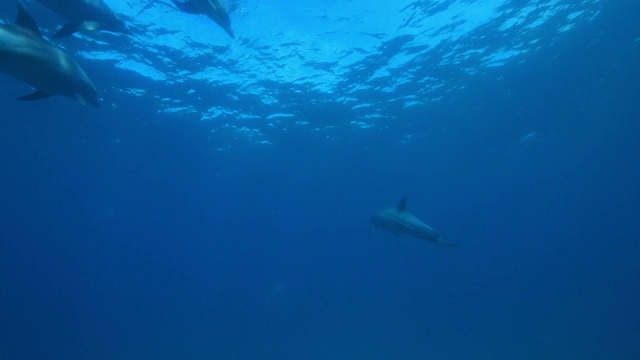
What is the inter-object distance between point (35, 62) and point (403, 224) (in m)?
6.90

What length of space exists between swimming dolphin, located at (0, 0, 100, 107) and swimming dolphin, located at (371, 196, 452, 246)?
20.7ft

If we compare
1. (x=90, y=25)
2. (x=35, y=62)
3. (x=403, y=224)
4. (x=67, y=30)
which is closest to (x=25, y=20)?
(x=35, y=62)

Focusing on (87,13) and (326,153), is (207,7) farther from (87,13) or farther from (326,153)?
(326,153)

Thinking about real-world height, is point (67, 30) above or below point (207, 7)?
below

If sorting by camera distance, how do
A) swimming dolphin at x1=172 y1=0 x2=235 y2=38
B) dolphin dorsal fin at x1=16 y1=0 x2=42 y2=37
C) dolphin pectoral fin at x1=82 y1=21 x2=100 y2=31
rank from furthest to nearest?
swimming dolphin at x1=172 y1=0 x2=235 y2=38
dolphin pectoral fin at x1=82 y1=21 x2=100 y2=31
dolphin dorsal fin at x1=16 y1=0 x2=42 y2=37

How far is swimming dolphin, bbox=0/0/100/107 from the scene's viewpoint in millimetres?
4297

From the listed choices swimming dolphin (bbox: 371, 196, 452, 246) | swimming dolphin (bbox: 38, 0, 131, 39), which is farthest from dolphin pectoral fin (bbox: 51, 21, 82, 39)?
swimming dolphin (bbox: 371, 196, 452, 246)

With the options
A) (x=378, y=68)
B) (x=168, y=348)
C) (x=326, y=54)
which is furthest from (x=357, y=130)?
(x=168, y=348)

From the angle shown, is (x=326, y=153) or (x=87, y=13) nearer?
(x=87, y=13)

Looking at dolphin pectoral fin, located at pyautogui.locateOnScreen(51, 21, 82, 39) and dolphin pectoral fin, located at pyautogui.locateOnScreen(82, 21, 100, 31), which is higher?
dolphin pectoral fin, located at pyautogui.locateOnScreen(82, 21, 100, 31)

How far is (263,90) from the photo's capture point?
75.2ft

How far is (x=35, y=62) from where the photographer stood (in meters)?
4.46

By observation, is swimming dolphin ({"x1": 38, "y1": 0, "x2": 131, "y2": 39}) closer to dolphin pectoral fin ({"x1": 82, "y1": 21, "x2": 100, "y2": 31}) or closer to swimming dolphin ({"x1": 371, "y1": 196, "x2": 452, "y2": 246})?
dolphin pectoral fin ({"x1": 82, "y1": 21, "x2": 100, "y2": 31})

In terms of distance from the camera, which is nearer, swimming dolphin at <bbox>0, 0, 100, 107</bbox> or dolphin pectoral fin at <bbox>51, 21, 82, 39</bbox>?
swimming dolphin at <bbox>0, 0, 100, 107</bbox>
